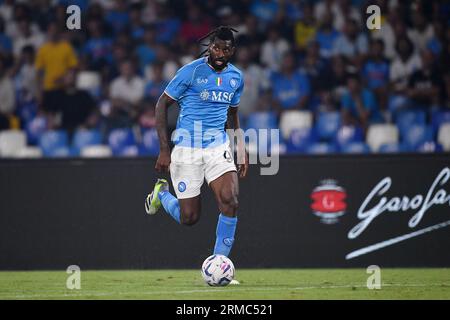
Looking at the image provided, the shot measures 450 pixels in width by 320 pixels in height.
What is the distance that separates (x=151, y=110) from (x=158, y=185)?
143 inches

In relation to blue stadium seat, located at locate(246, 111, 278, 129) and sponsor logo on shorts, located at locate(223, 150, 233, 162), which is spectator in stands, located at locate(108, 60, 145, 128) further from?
sponsor logo on shorts, located at locate(223, 150, 233, 162)

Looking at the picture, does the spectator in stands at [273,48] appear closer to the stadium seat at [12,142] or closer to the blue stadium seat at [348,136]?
the blue stadium seat at [348,136]

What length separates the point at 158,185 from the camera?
1074 centimetres

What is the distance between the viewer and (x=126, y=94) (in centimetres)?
1476

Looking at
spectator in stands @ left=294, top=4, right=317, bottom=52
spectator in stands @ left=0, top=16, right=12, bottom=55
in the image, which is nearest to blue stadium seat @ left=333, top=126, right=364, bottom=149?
spectator in stands @ left=294, top=4, right=317, bottom=52

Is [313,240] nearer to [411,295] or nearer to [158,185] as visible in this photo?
[158,185]

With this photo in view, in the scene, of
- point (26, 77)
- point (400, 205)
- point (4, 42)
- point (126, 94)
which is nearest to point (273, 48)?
point (126, 94)

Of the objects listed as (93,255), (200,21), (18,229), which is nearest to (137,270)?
(93,255)

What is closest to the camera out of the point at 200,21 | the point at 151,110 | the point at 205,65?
the point at 205,65

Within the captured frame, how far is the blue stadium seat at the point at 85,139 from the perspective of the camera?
14.2m

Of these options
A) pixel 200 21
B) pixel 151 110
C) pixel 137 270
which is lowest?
pixel 137 270

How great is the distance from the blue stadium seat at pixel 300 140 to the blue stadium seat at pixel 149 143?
183cm

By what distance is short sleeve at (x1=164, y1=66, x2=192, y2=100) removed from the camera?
9.76 m

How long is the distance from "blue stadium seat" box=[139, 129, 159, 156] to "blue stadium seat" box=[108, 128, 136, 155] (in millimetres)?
139
